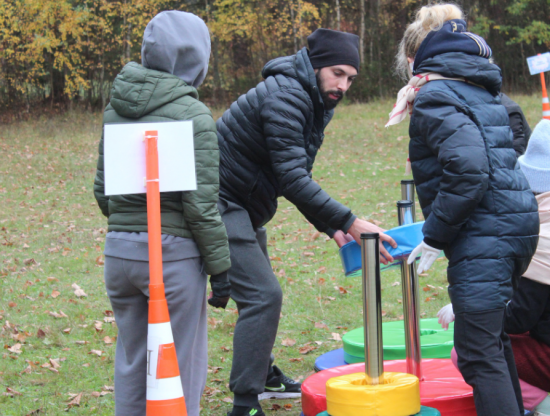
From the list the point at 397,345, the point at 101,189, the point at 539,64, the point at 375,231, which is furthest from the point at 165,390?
the point at 539,64

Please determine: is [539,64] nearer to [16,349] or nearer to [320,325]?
[320,325]

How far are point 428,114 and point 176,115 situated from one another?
1071mm

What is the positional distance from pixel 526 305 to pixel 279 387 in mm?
1682

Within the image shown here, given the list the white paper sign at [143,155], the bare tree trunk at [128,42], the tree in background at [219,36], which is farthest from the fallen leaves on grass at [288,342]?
the bare tree trunk at [128,42]

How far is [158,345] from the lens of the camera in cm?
239

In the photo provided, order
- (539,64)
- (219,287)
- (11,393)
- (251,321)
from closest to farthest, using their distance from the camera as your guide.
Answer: (219,287), (251,321), (11,393), (539,64)

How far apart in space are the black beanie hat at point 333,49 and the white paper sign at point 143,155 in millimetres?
1195

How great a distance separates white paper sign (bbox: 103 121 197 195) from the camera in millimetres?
2500

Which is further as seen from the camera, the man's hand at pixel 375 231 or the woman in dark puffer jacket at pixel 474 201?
Result: the man's hand at pixel 375 231

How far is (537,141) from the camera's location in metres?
3.23

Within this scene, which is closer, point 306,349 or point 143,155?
point 143,155

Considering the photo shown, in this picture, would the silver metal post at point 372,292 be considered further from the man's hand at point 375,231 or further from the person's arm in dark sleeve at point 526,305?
the person's arm in dark sleeve at point 526,305

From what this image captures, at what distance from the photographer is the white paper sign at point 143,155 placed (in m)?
2.50

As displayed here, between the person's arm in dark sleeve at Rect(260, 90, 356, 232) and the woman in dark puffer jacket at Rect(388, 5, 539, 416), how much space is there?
0.58 metres
